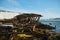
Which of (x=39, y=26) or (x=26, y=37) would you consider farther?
(x=39, y=26)

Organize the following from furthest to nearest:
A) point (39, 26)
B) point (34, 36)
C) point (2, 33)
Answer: point (39, 26)
point (34, 36)
point (2, 33)

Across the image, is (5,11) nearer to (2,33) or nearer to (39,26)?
(2,33)

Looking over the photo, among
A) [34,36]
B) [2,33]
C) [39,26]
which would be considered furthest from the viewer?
[39,26]

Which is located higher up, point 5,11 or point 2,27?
point 5,11

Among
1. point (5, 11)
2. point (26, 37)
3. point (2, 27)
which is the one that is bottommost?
point (26, 37)

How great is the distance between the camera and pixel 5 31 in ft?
47.9

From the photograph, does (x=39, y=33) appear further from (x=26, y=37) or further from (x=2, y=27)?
(x=2, y=27)

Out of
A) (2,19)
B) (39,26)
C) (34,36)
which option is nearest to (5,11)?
(2,19)

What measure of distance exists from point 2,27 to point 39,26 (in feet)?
20.4

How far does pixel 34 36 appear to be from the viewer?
15664 millimetres

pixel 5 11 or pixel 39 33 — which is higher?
pixel 5 11

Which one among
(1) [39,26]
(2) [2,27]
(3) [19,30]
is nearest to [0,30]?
(2) [2,27]

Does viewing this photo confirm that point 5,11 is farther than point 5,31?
Yes

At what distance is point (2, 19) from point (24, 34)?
229 cm
